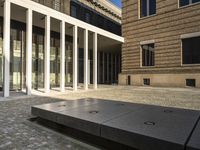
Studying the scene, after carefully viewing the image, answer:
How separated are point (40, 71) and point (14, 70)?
251cm

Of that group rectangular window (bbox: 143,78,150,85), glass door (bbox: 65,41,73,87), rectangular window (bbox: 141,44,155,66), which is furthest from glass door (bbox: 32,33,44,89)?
rectangular window (bbox: 141,44,155,66)

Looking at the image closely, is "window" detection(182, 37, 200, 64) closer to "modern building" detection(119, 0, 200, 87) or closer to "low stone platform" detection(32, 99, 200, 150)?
"modern building" detection(119, 0, 200, 87)

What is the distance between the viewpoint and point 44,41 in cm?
1703

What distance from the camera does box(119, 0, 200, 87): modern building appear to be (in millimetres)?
18312

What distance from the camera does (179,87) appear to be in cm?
1883

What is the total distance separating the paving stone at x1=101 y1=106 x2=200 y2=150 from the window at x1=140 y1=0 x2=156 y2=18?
19.2 metres

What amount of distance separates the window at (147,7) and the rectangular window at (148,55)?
365 centimetres

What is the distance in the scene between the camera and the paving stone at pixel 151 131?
3072 millimetres

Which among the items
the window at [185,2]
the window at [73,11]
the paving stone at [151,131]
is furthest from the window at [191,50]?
the paving stone at [151,131]

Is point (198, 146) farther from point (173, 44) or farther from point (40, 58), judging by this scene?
point (173, 44)

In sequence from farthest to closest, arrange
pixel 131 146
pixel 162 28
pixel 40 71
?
pixel 162 28
pixel 40 71
pixel 131 146

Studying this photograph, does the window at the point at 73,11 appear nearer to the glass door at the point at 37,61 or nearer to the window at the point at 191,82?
the glass door at the point at 37,61

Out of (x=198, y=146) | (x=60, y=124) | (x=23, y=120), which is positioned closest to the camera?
(x=198, y=146)

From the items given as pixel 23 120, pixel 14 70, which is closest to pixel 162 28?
→ pixel 14 70
